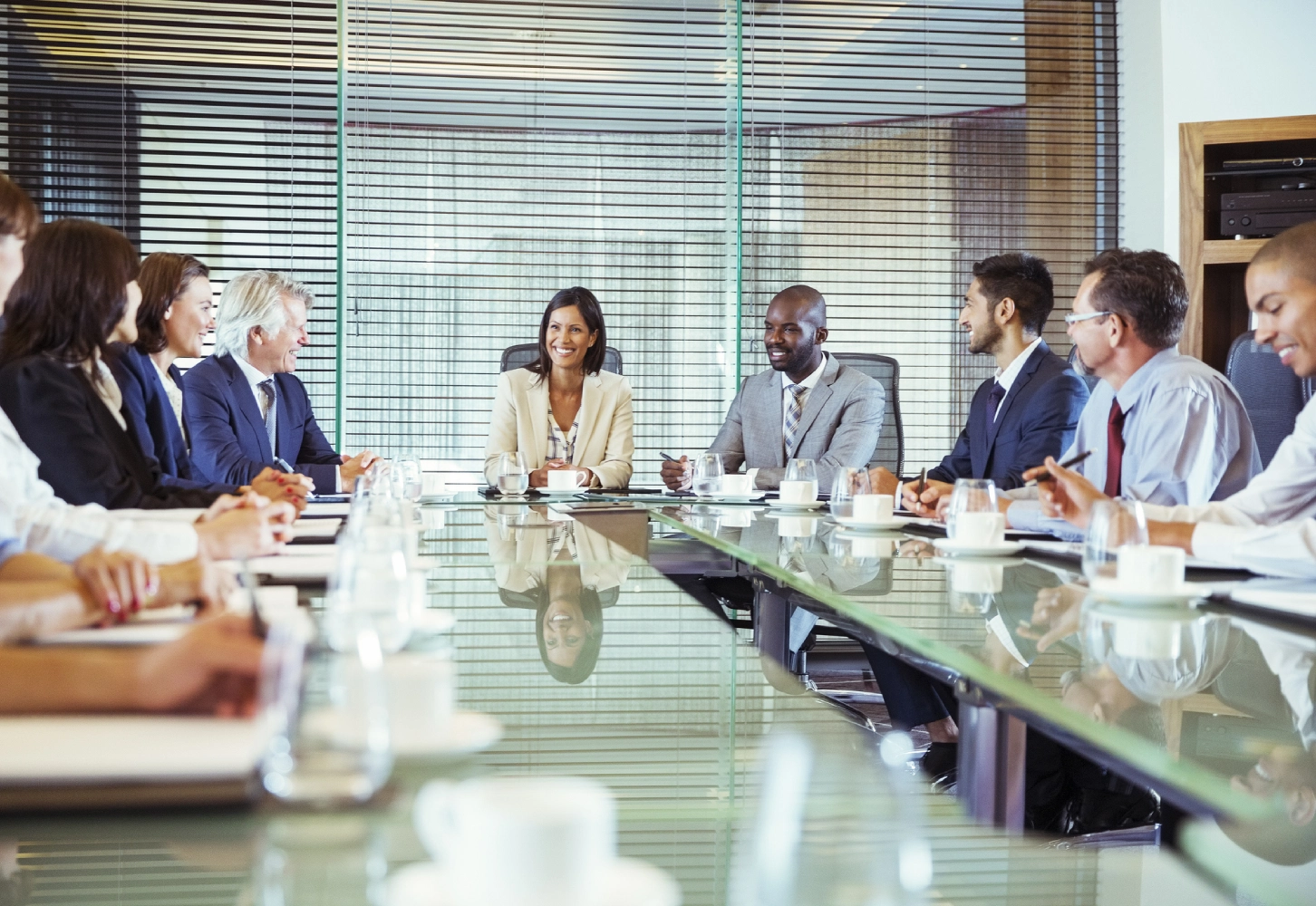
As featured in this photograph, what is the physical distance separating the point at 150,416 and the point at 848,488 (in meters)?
1.59

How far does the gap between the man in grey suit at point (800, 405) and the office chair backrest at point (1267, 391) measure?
1175 millimetres

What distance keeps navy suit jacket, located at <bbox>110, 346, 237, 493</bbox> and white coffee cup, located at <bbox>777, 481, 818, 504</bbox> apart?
4.27 ft

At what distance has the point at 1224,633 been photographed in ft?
4.21

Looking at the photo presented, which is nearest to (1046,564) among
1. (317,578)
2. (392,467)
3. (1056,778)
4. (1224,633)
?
(1056,778)

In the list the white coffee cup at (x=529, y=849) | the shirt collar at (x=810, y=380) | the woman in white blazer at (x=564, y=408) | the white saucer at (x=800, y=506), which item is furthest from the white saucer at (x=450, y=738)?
the shirt collar at (x=810, y=380)

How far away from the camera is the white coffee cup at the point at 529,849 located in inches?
18.6

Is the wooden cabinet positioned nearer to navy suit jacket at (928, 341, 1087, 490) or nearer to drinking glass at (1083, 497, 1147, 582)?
navy suit jacket at (928, 341, 1087, 490)

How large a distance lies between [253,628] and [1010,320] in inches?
123

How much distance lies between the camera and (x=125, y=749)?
0.72m

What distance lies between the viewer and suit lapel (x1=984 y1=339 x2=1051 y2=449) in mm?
3471

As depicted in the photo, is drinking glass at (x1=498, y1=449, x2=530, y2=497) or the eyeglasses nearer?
the eyeglasses

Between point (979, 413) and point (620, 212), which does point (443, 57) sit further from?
point (979, 413)

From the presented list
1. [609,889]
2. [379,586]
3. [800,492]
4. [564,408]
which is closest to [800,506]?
[800,492]

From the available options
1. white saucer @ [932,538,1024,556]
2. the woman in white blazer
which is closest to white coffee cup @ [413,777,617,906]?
white saucer @ [932,538,1024,556]
